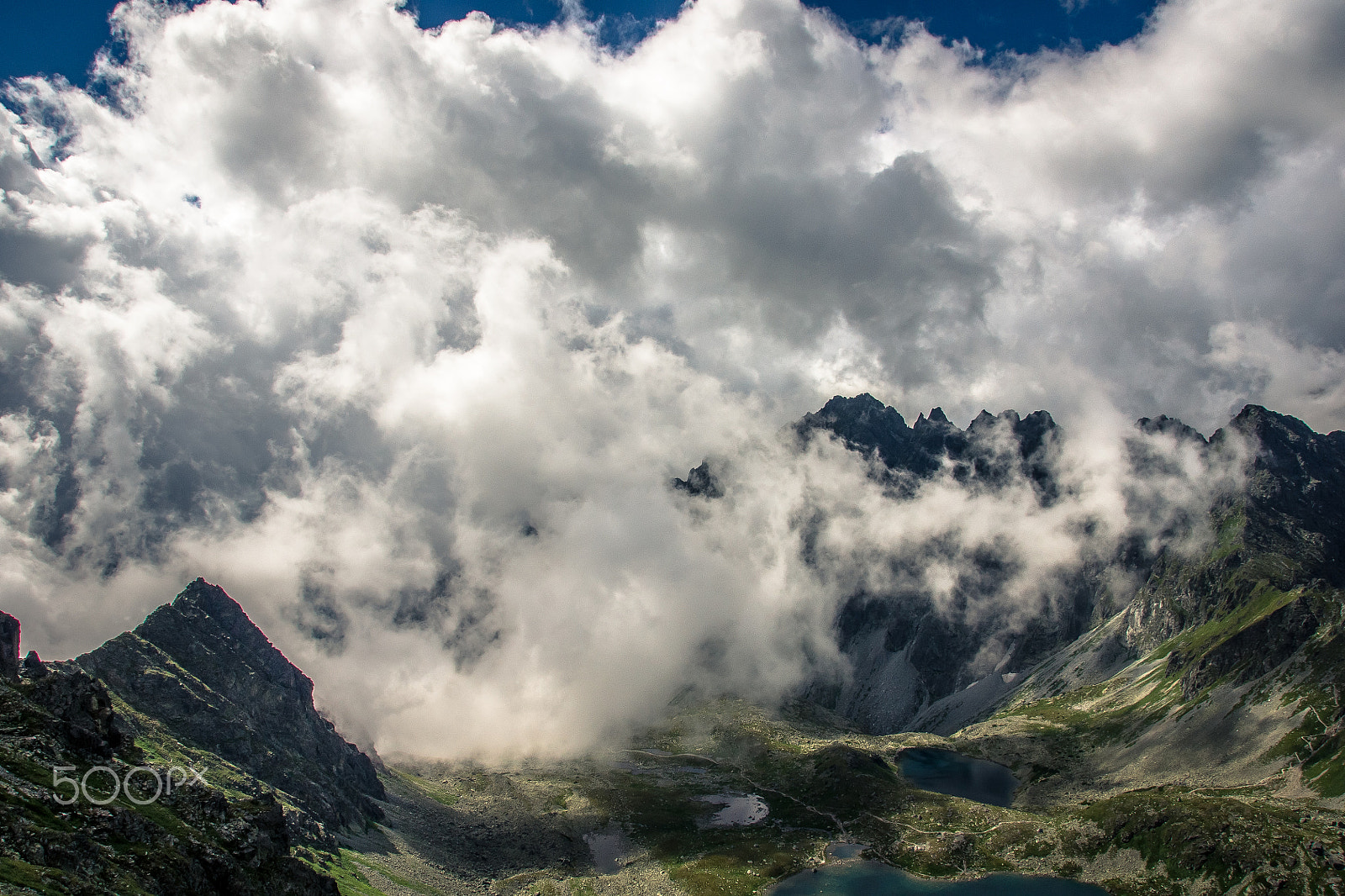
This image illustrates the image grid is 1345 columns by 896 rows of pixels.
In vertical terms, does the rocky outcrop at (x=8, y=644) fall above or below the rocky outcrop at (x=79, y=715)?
above

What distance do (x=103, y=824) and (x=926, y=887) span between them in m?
198

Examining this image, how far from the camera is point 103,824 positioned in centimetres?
7494

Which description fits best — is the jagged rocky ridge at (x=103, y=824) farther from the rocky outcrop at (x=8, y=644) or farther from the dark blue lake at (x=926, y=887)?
the dark blue lake at (x=926, y=887)

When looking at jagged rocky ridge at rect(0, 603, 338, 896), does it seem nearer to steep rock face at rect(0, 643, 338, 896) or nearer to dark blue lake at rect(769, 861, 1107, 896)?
steep rock face at rect(0, 643, 338, 896)

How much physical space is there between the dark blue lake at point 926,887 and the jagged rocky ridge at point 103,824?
143 metres

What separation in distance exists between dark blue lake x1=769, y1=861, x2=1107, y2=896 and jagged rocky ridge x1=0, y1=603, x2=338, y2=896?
143092 mm

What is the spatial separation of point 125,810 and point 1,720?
24.5 meters

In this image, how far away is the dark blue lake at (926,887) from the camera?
177 metres

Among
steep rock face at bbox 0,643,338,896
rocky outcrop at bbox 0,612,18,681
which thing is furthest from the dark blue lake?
rocky outcrop at bbox 0,612,18,681

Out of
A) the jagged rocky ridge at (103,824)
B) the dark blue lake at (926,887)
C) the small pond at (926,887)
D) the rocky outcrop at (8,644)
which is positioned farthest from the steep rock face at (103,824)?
the dark blue lake at (926,887)

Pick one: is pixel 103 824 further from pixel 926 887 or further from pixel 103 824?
pixel 926 887

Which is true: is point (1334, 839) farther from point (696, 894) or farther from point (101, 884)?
point (101, 884)

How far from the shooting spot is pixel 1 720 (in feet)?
279

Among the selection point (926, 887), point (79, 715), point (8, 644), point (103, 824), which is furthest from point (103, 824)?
point (926, 887)
